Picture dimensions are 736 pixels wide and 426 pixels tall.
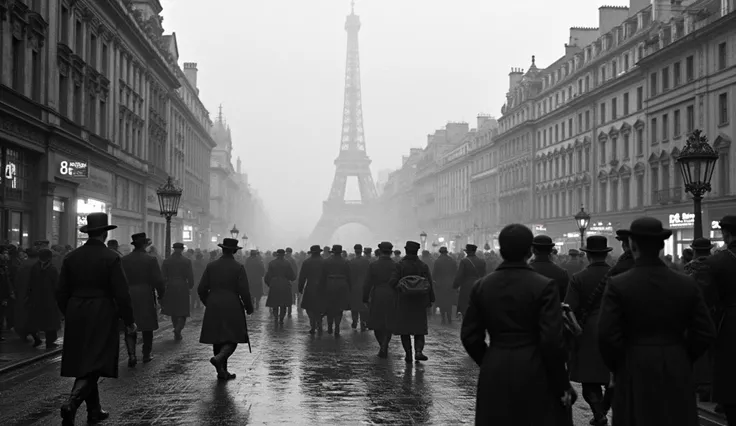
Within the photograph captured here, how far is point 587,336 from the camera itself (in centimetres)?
984

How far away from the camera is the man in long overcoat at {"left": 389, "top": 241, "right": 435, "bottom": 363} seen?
588 inches

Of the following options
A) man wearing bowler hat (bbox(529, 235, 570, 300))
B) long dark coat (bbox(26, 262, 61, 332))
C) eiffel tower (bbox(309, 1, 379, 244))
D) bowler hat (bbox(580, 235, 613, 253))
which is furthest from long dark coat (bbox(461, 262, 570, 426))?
eiffel tower (bbox(309, 1, 379, 244))

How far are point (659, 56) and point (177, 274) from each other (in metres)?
36.0

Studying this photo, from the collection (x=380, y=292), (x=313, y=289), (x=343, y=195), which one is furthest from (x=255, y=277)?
(x=343, y=195)

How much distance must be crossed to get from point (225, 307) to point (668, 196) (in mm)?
39193

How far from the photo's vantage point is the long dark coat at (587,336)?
9766 millimetres

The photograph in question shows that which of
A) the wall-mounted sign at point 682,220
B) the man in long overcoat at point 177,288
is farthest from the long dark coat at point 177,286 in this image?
the wall-mounted sign at point 682,220

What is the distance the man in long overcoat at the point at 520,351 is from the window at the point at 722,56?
38644 millimetres

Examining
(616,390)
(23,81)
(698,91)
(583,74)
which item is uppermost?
(583,74)

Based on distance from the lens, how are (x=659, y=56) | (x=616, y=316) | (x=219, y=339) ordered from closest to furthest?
1. (x=616, y=316)
2. (x=219, y=339)
3. (x=659, y=56)

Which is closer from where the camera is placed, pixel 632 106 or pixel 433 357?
pixel 433 357

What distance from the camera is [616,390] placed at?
6.43m

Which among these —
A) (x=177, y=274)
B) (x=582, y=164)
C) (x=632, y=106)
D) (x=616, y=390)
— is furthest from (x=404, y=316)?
(x=582, y=164)

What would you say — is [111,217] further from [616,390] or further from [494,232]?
[494,232]
